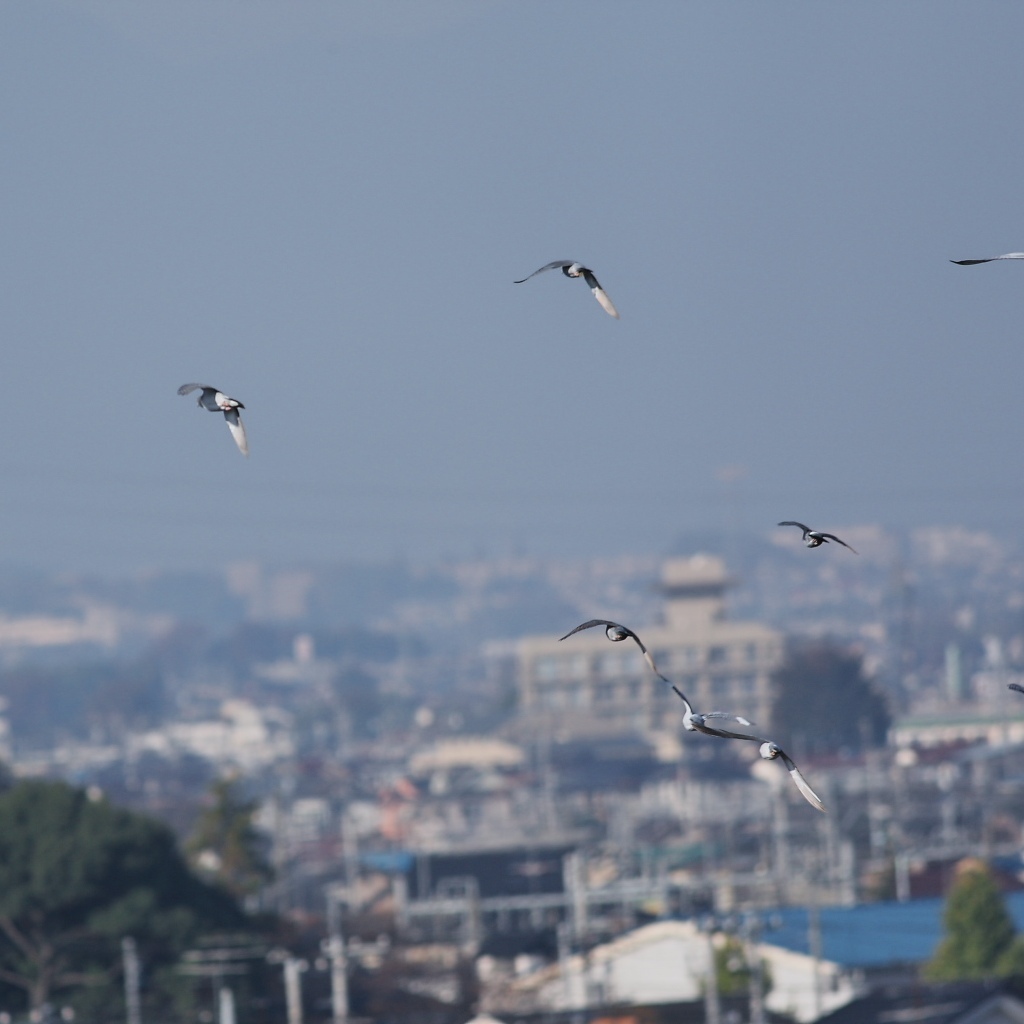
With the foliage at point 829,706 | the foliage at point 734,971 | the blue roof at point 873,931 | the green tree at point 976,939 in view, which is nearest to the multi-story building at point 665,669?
the foliage at point 829,706

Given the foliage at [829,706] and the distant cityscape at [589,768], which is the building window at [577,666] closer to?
the distant cityscape at [589,768]

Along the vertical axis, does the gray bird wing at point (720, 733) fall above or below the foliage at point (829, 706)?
below

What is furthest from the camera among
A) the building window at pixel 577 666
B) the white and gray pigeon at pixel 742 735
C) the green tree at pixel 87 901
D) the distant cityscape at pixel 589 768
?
the building window at pixel 577 666

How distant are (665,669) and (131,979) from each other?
7040cm

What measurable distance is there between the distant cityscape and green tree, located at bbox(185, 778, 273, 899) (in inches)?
19.5

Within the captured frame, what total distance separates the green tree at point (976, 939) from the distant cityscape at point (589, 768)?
51cm

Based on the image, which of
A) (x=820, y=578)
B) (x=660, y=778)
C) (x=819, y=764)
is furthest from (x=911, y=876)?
(x=820, y=578)

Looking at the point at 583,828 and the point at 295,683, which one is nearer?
the point at 583,828

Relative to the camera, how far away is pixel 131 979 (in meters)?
17.5

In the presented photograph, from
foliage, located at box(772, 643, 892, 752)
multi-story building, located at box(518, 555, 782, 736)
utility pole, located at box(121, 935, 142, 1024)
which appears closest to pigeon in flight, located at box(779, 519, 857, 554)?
utility pole, located at box(121, 935, 142, 1024)

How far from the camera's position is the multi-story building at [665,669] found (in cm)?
9038

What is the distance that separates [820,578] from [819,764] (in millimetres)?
122709

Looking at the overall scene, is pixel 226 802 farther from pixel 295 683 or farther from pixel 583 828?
pixel 295 683

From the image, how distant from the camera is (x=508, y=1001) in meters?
19.4
